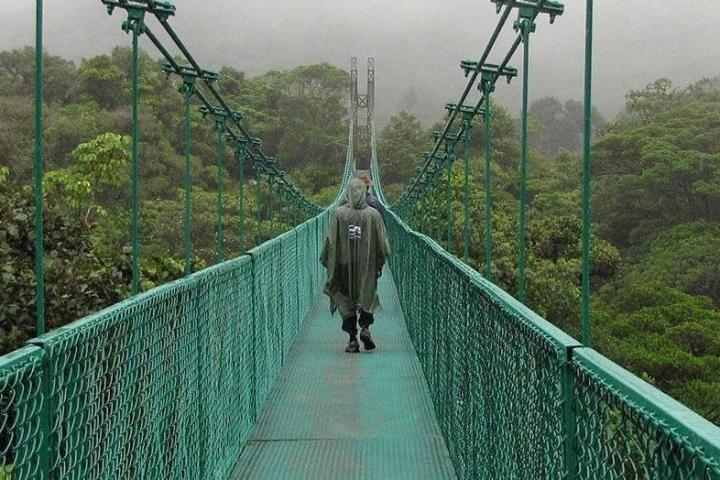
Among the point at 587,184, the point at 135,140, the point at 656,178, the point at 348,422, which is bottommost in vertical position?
the point at 348,422

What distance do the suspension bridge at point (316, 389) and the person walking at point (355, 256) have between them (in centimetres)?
22

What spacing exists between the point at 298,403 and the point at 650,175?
81.4 feet

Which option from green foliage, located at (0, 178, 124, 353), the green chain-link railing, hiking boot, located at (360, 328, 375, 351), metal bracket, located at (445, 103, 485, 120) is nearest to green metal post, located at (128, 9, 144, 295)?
the green chain-link railing

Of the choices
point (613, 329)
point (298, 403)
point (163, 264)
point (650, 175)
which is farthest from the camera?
point (650, 175)

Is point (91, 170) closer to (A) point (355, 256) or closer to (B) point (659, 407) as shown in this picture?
(A) point (355, 256)

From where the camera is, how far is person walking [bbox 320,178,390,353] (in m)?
5.46

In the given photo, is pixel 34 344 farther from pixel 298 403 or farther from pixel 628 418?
pixel 298 403

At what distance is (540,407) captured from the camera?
5.47 ft

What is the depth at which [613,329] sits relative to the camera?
18828 millimetres

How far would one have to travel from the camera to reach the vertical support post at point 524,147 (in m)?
2.45

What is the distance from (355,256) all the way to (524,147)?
2.98 m

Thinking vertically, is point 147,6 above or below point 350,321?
above

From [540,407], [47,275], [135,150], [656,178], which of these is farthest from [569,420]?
[656,178]

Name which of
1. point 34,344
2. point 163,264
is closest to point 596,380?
point 34,344
